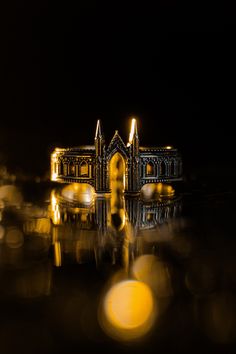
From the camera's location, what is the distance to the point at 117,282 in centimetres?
112

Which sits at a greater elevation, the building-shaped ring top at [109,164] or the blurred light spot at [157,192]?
the building-shaped ring top at [109,164]

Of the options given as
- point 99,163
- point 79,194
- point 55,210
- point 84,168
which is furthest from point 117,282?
point 79,194

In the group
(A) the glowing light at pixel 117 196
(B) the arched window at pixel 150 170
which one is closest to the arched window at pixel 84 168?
(A) the glowing light at pixel 117 196

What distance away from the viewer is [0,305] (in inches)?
37.9

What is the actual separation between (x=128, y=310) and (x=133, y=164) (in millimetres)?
1813

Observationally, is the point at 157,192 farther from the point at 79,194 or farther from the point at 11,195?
the point at 11,195

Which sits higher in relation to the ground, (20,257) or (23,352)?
(20,257)

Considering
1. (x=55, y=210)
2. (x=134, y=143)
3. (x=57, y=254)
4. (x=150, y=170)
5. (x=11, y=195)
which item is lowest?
(x=57, y=254)

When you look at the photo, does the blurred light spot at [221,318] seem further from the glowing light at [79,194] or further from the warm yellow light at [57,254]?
the glowing light at [79,194]

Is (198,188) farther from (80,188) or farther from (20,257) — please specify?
(20,257)

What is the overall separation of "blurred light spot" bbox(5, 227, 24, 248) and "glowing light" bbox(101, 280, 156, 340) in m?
0.58

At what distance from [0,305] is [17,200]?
1708mm

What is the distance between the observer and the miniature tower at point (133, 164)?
2727mm

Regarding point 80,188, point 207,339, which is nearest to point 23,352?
point 207,339
